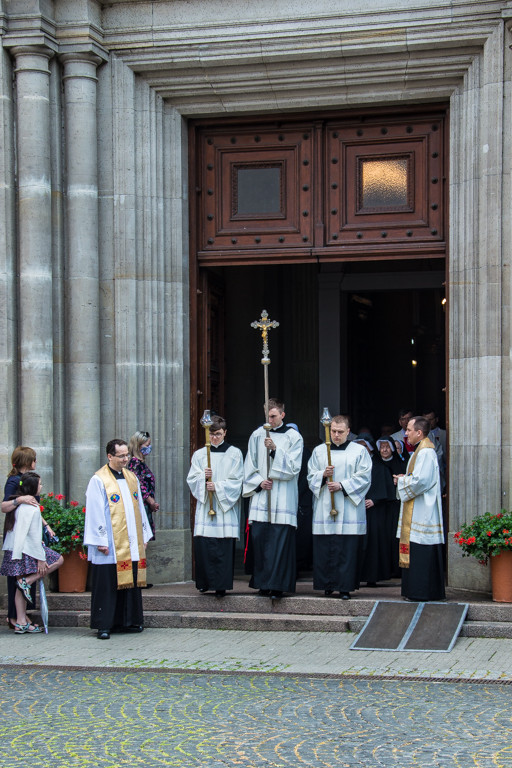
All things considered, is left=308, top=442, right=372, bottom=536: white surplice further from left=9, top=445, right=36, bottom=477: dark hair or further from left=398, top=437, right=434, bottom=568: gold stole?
left=9, top=445, right=36, bottom=477: dark hair

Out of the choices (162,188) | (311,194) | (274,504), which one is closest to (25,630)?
(274,504)

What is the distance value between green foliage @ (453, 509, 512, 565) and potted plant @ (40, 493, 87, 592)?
3.47 metres

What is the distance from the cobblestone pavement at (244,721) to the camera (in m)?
6.33

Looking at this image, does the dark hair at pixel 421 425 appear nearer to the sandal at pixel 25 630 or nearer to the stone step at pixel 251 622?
the stone step at pixel 251 622

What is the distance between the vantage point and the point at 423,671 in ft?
27.6

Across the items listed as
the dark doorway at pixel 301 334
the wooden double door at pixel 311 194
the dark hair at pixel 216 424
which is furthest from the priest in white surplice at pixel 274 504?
the dark doorway at pixel 301 334

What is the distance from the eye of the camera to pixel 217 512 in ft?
35.5

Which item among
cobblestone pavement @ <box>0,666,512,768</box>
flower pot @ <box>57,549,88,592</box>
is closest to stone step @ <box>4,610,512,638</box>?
flower pot @ <box>57,549,88,592</box>

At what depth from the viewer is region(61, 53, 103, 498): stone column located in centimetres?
1169

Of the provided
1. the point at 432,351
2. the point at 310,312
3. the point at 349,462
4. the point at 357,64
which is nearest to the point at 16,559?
the point at 349,462

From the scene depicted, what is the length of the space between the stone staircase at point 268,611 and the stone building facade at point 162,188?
95cm

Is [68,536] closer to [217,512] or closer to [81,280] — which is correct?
[217,512]

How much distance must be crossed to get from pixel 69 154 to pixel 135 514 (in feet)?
12.3

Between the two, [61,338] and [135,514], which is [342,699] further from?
[61,338]
